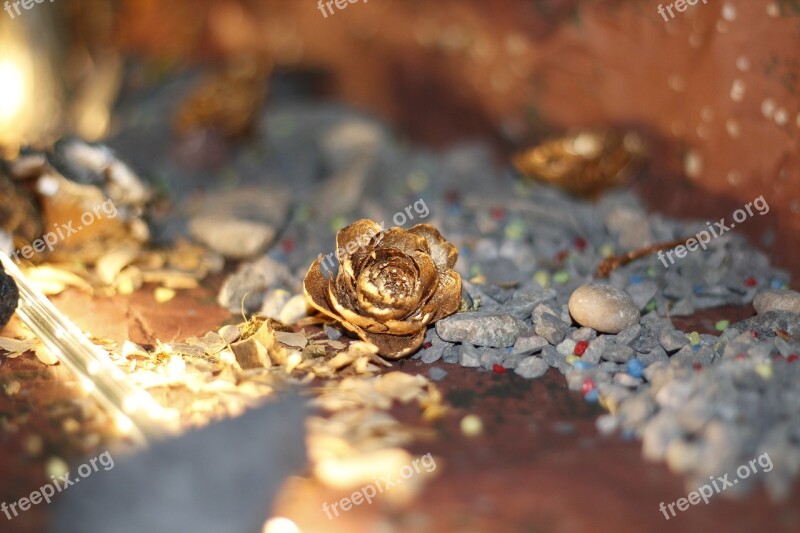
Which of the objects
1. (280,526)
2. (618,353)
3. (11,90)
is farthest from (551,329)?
(11,90)

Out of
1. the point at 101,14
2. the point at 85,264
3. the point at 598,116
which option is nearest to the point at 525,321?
the point at 598,116

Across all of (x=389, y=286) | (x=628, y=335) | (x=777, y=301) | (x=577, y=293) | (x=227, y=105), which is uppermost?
(x=227, y=105)

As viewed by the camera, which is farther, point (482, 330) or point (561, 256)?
point (561, 256)

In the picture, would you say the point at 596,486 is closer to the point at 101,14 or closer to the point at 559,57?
the point at 559,57

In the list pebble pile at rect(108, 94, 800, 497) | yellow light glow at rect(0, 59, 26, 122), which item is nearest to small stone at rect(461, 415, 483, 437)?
pebble pile at rect(108, 94, 800, 497)

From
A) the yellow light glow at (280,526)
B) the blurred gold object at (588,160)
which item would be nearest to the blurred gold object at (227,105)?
the blurred gold object at (588,160)

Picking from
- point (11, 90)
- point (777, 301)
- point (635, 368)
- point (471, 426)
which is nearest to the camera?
point (471, 426)

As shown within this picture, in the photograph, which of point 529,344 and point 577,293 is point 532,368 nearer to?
point 529,344

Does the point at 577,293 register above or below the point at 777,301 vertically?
above
